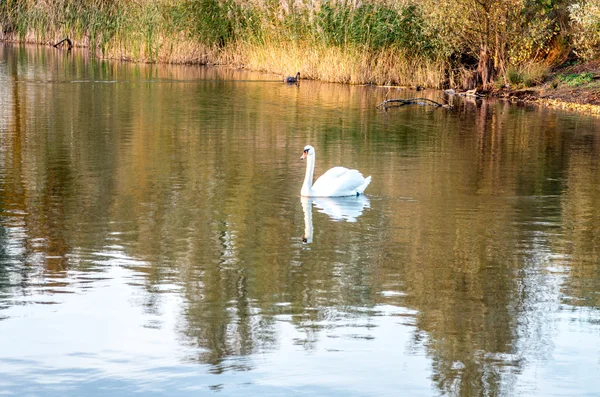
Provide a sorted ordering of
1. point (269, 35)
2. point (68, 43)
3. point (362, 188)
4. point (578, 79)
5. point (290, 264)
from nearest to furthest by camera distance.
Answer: point (290, 264), point (362, 188), point (578, 79), point (269, 35), point (68, 43)

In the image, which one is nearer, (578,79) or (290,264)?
(290,264)

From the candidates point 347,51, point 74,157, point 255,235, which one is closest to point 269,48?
point 347,51

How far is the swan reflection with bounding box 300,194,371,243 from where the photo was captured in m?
11.6

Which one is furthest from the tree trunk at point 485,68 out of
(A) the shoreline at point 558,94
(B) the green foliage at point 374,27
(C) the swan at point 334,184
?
(C) the swan at point 334,184

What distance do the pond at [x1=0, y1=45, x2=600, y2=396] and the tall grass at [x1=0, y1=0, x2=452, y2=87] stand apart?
1143 cm

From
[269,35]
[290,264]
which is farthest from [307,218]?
[269,35]

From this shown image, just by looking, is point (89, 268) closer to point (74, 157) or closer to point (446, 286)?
point (446, 286)

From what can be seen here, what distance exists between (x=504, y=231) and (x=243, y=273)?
3.45 metres

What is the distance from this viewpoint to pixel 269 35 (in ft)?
111

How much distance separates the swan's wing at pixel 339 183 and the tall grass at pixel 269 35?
17.1 m

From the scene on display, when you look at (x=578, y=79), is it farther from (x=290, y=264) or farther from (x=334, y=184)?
(x=290, y=264)

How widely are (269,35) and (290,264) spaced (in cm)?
2518

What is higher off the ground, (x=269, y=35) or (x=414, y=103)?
(x=269, y=35)

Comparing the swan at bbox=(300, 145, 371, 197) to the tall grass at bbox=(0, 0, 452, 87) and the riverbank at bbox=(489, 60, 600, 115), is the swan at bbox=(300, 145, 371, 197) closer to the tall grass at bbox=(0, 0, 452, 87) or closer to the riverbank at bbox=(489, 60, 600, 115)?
the riverbank at bbox=(489, 60, 600, 115)
